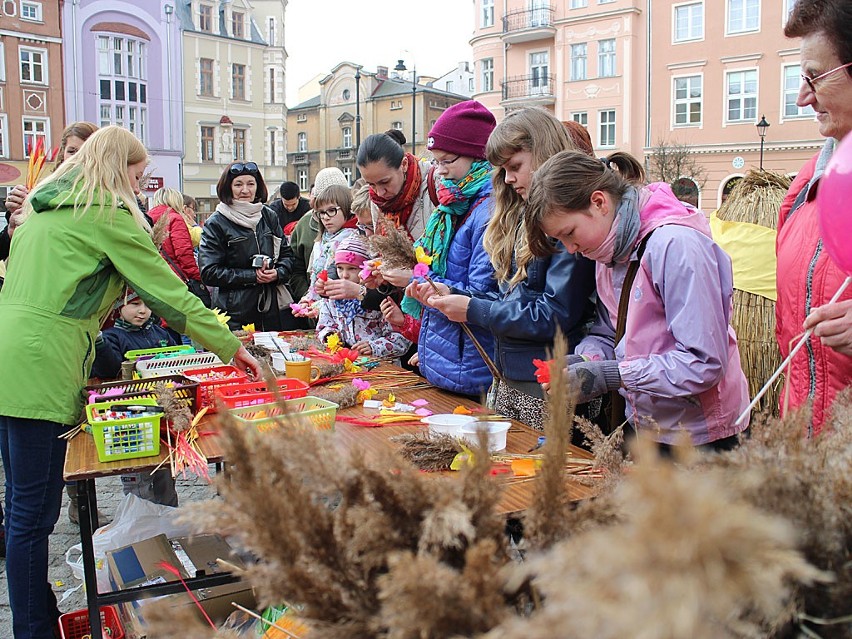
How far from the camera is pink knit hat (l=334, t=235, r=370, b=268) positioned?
13.1 ft

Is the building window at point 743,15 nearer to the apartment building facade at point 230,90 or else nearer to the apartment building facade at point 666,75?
the apartment building facade at point 666,75

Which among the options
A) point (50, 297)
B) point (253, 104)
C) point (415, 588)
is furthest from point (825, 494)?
point (253, 104)

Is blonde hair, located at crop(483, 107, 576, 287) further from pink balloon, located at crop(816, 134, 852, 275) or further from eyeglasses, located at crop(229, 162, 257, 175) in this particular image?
eyeglasses, located at crop(229, 162, 257, 175)

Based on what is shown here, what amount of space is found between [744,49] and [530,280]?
89.4 ft

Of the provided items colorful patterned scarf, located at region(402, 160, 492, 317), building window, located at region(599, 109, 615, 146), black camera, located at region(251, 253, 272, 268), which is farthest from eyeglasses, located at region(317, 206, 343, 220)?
building window, located at region(599, 109, 615, 146)

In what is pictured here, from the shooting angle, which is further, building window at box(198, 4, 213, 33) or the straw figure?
building window at box(198, 4, 213, 33)

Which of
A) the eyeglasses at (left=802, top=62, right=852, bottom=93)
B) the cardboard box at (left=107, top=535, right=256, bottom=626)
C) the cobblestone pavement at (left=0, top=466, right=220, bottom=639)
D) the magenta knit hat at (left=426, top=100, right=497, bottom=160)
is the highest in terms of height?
the magenta knit hat at (left=426, top=100, right=497, bottom=160)

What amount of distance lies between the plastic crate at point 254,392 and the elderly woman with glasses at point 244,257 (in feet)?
9.59

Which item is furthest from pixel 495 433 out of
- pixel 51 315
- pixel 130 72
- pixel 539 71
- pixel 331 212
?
pixel 539 71

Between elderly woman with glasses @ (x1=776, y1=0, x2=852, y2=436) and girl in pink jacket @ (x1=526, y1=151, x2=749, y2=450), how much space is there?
0.52ft

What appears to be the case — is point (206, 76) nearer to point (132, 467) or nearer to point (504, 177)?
point (504, 177)

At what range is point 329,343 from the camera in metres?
3.70

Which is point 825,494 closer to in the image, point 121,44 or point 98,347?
point 98,347

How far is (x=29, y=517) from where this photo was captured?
2512mm
